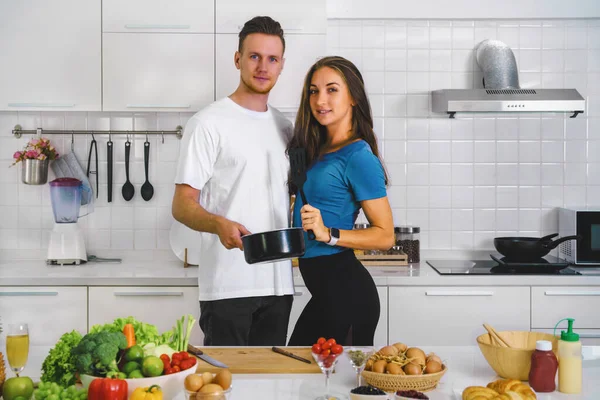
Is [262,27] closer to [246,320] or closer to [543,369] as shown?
[246,320]

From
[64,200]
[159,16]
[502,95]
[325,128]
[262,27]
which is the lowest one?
[64,200]

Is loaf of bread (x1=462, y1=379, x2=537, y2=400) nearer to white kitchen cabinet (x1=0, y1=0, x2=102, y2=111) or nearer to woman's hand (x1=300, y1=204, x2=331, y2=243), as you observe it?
woman's hand (x1=300, y1=204, x2=331, y2=243)

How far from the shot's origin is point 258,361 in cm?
208

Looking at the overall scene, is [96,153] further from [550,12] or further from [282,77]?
[550,12]

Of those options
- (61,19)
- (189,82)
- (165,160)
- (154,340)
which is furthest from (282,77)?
(154,340)

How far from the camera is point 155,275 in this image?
3.44m

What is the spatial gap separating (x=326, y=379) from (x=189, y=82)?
2.25m

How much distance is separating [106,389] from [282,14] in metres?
2.53

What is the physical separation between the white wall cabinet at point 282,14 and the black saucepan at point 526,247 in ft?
4.67

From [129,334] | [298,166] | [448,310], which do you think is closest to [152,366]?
[129,334]

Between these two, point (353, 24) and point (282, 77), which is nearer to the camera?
point (282, 77)

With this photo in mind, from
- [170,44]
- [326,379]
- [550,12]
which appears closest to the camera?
[326,379]

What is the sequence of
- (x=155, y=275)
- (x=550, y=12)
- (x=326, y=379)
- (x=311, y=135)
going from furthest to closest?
(x=550, y=12)
(x=155, y=275)
(x=311, y=135)
(x=326, y=379)

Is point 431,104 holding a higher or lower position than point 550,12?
lower
